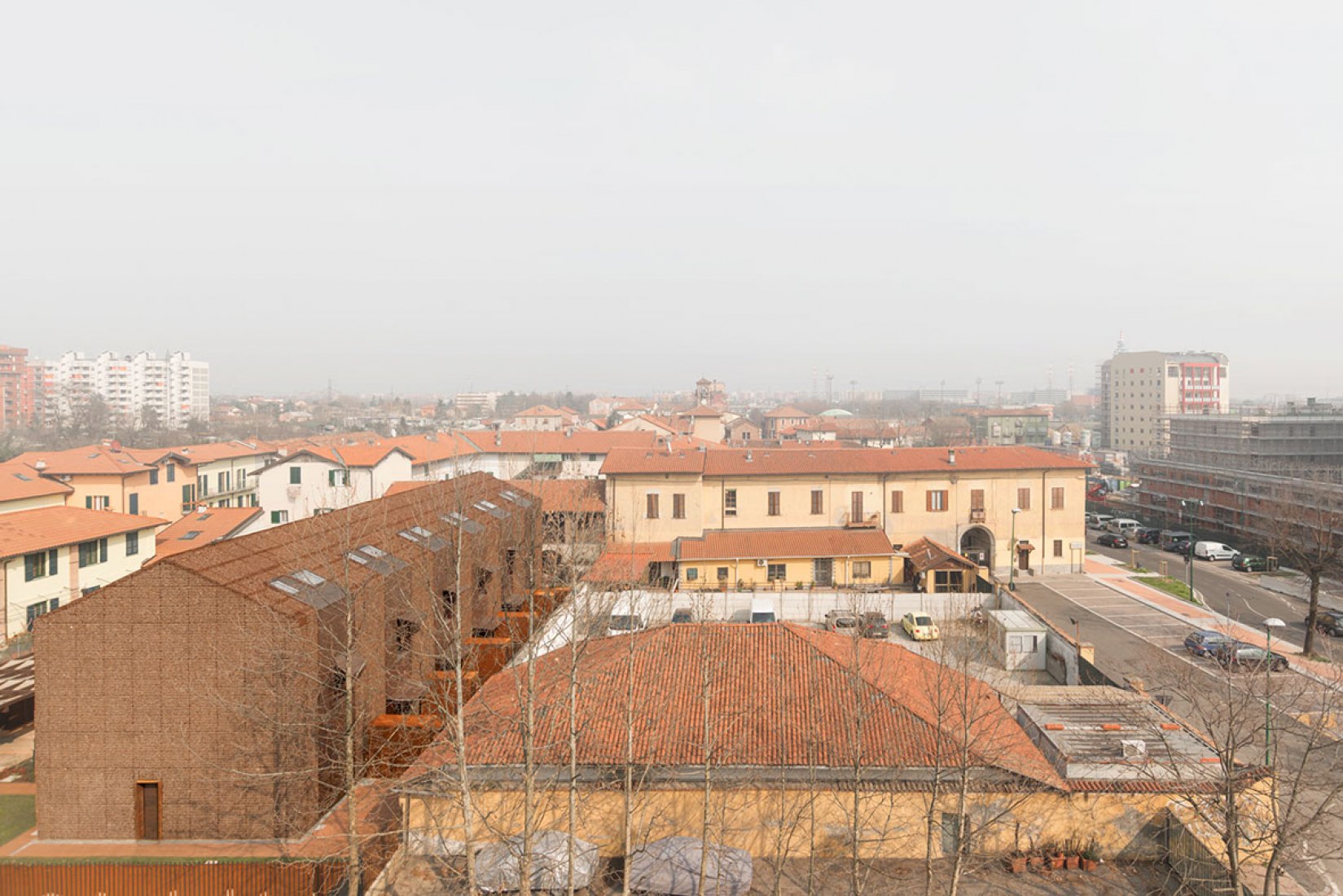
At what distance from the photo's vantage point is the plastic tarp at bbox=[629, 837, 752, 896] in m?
13.7

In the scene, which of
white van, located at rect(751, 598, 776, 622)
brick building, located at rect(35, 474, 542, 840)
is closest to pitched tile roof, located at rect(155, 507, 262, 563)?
brick building, located at rect(35, 474, 542, 840)

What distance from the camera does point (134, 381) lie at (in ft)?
583

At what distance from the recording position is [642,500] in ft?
140

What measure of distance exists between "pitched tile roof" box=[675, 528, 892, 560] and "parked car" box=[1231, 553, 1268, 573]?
19.6 metres

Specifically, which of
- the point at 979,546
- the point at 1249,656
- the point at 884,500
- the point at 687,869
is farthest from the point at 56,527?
the point at 1249,656

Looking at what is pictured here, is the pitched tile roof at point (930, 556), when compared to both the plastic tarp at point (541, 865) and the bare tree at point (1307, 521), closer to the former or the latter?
the bare tree at point (1307, 521)

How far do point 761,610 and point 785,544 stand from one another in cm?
764

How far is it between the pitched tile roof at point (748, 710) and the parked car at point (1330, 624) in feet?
70.7

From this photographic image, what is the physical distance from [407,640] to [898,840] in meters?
14.1

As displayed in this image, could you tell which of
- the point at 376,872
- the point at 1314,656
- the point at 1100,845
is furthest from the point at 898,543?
the point at 376,872

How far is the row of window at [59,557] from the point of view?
32156 mm

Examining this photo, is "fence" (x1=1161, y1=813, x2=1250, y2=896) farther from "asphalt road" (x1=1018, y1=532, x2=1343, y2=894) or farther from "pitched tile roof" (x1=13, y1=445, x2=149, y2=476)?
"pitched tile roof" (x1=13, y1=445, x2=149, y2=476)

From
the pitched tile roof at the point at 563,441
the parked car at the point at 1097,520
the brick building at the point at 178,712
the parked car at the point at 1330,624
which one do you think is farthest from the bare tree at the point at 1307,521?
the pitched tile roof at the point at 563,441

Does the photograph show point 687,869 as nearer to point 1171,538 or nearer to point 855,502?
point 855,502
